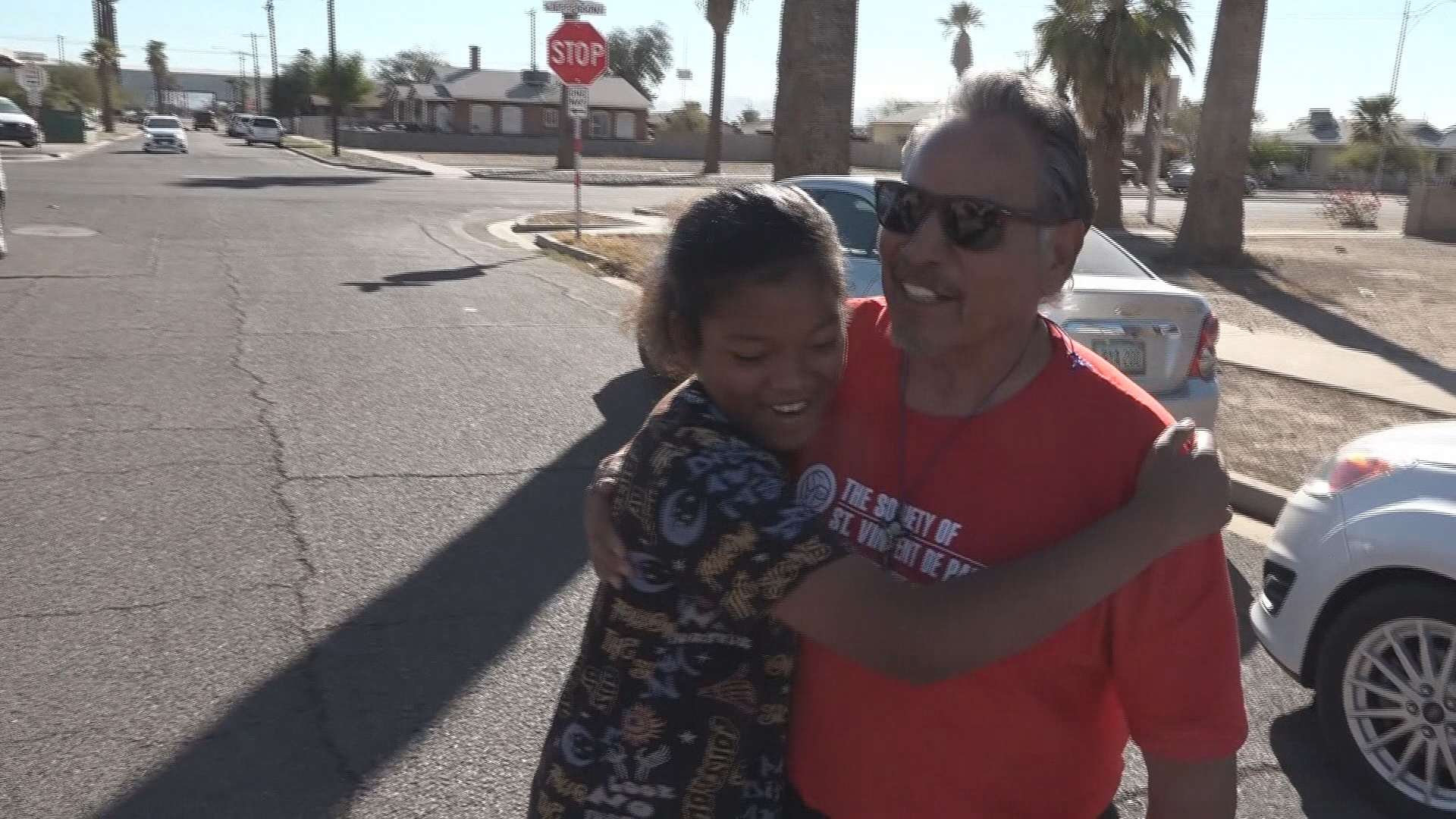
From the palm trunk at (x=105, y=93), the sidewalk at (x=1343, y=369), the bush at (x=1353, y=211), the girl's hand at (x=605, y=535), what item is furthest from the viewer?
the palm trunk at (x=105, y=93)

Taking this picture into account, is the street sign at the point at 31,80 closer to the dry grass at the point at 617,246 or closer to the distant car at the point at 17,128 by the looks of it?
the distant car at the point at 17,128

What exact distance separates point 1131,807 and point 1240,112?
53.7ft

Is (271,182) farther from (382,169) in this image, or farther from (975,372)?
(975,372)

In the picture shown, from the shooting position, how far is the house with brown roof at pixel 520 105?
78.4 m

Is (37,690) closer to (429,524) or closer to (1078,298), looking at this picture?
(429,524)

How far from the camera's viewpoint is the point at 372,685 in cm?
429

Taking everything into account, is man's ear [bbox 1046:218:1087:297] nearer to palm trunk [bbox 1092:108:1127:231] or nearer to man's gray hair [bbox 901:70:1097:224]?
man's gray hair [bbox 901:70:1097:224]

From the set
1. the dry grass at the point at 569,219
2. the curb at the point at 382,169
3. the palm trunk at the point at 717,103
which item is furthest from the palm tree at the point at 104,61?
the dry grass at the point at 569,219

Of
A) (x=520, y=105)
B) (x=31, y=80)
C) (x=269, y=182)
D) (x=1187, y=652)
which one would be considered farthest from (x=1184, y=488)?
(x=520, y=105)

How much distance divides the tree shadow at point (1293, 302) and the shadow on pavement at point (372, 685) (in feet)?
26.5

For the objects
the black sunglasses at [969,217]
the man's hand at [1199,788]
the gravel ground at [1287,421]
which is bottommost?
the gravel ground at [1287,421]

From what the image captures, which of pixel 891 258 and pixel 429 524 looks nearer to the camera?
pixel 891 258

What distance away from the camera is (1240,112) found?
18062 millimetres

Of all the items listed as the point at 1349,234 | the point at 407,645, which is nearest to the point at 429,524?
the point at 407,645
